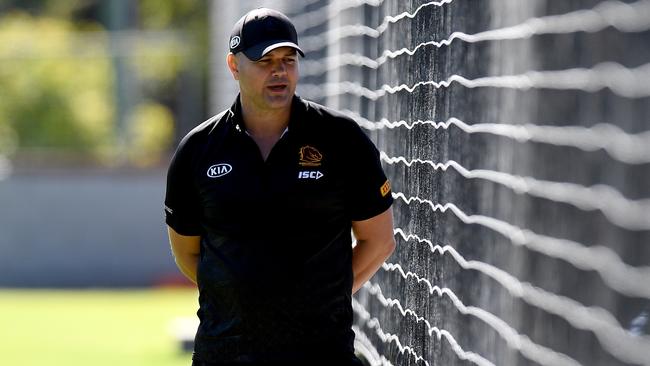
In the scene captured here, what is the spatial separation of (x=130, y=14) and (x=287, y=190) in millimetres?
21389

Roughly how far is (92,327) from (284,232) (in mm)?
10172

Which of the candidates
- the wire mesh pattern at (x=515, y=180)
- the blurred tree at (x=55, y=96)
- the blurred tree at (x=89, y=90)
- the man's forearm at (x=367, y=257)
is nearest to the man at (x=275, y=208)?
the man's forearm at (x=367, y=257)

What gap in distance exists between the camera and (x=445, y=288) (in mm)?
4371

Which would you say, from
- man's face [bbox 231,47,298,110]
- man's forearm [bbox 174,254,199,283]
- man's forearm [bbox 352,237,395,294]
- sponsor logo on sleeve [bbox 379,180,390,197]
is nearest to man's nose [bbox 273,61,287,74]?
man's face [bbox 231,47,298,110]

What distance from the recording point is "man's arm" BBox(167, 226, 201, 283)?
5.04 meters

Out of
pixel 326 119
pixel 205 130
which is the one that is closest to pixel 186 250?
pixel 205 130

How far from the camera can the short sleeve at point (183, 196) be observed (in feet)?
15.8

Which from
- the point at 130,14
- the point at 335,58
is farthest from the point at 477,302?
the point at 130,14

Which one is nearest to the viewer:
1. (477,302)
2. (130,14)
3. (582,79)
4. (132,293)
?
(582,79)

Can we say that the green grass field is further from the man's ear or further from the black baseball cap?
the black baseball cap

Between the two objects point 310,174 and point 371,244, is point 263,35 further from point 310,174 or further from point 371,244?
point 371,244

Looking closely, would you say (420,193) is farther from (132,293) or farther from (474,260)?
(132,293)

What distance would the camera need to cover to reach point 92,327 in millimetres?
14422

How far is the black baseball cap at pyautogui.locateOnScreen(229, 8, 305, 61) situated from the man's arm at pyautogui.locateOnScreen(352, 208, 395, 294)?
2.15 feet
